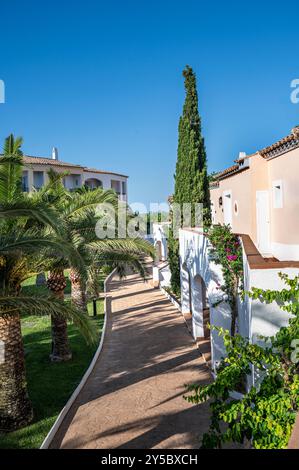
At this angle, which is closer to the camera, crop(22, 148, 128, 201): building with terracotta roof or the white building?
the white building

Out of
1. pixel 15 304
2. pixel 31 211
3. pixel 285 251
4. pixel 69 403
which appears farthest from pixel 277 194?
pixel 69 403

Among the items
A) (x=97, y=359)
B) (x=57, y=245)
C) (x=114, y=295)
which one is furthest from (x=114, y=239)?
(x=114, y=295)

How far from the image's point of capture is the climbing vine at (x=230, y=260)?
9367mm

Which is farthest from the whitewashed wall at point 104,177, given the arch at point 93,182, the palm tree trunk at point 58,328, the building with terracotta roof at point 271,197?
the palm tree trunk at point 58,328

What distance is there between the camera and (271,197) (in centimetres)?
1216

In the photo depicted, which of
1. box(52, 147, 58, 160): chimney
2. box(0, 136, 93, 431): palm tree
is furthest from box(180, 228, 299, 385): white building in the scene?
box(52, 147, 58, 160): chimney

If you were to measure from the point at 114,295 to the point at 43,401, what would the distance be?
16.0 meters

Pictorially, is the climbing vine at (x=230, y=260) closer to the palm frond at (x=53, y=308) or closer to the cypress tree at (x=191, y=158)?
the palm frond at (x=53, y=308)

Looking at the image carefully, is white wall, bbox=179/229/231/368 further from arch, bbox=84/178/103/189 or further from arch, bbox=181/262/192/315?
arch, bbox=84/178/103/189

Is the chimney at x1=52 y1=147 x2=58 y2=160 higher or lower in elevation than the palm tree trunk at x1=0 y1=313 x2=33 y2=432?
higher

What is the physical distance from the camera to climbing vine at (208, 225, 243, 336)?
30.7 ft

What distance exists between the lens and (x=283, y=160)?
11.3 m

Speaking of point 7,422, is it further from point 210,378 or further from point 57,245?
point 210,378

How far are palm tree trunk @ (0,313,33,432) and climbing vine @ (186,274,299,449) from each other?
573 centimetres
